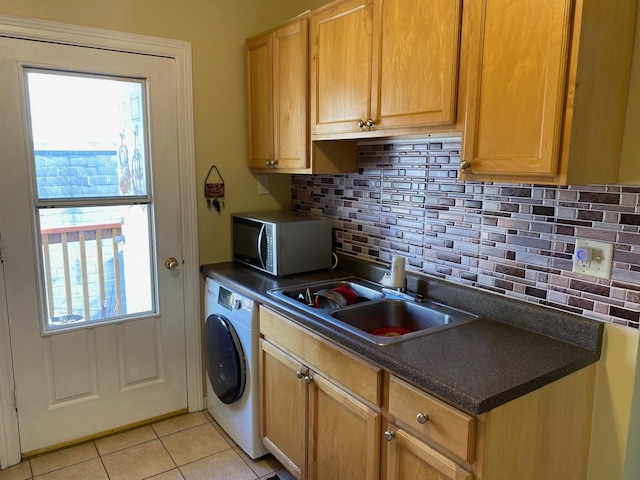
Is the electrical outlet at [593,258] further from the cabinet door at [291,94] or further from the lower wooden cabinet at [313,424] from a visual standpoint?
the cabinet door at [291,94]

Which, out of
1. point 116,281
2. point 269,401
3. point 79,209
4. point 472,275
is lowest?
point 269,401

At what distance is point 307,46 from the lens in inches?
84.7

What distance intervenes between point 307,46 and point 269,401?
162 cm

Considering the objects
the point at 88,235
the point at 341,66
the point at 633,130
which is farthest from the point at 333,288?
the point at 633,130

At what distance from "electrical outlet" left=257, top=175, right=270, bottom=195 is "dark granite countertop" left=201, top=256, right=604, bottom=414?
3.29 ft

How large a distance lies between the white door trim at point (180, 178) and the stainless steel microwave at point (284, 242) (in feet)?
0.96

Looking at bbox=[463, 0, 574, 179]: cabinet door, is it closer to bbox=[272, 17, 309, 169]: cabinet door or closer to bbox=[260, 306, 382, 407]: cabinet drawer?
bbox=[260, 306, 382, 407]: cabinet drawer

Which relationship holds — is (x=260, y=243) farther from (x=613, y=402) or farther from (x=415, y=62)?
(x=613, y=402)

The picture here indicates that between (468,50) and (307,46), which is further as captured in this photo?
(307,46)

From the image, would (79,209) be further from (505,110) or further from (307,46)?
(505,110)

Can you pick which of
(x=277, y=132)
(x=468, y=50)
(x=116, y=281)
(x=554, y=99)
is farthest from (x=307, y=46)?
(x=116, y=281)

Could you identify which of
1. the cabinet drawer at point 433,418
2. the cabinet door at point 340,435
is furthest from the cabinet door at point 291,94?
the cabinet drawer at point 433,418

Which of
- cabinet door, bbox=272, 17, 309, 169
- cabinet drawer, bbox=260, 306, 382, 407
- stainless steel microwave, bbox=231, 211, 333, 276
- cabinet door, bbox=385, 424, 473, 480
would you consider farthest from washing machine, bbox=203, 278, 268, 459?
cabinet door, bbox=385, 424, 473, 480

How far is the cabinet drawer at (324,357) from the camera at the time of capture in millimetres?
1539
